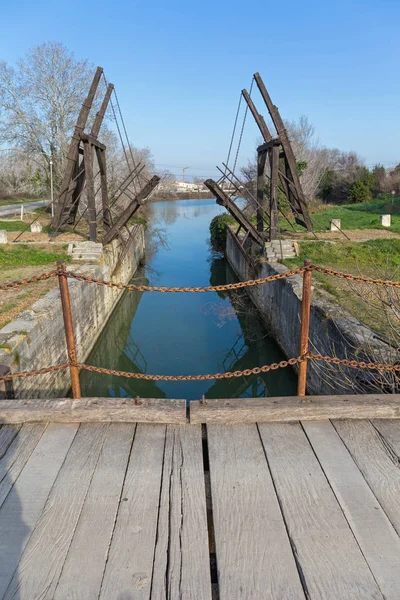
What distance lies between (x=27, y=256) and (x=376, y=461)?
11.8 meters

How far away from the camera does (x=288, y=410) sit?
126 inches

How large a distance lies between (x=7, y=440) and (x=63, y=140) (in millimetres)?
24099

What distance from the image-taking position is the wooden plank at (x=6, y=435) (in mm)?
2938

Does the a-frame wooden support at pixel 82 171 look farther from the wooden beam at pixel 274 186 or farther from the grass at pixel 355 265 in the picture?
the grass at pixel 355 265

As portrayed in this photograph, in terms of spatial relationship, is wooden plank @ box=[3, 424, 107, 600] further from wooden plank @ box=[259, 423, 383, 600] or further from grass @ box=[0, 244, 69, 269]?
grass @ box=[0, 244, 69, 269]

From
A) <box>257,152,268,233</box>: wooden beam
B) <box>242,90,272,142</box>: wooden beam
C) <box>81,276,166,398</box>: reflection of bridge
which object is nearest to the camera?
<box>81,276,166,398</box>: reflection of bridge

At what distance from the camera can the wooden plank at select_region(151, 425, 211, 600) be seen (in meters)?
1.95

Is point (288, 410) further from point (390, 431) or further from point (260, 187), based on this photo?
point (260, 187)

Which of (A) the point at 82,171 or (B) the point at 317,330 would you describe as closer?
(B) the point at 317,330

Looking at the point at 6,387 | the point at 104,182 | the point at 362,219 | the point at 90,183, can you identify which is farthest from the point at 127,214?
the point at 362,219

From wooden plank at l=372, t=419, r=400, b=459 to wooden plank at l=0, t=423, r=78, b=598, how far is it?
2.17 m

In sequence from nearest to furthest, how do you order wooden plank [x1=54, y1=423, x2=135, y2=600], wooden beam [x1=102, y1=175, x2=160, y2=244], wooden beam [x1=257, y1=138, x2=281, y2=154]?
1. wooden plank [x1=54, y1=423, x2=135, y2=600]
2. wooden beam [x1=257, y1=138, x2=281, y2=154]
3. wooden beam [x1=102, y1=175, x2=160, y2=244]

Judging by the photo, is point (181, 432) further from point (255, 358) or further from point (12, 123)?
point (12, 123)

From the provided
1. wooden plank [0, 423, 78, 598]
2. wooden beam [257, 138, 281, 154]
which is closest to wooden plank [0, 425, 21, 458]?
wooden plank [0, 423, 78, 598]
